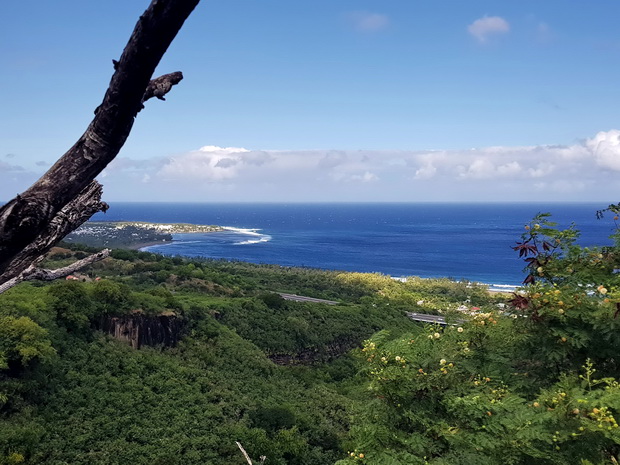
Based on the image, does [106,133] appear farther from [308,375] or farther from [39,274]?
[308,375]

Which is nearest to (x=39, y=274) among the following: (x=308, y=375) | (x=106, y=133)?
(x=106, y=133)

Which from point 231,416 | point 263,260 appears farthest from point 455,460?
point 263,260

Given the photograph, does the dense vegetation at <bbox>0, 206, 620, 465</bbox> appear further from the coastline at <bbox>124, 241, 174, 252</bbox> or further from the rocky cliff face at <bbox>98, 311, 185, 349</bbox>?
the coastline at <bbox>124, 241, 174, 252</bbox>

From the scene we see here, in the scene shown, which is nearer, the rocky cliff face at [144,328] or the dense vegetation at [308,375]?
the dense vegetation at [308,375]

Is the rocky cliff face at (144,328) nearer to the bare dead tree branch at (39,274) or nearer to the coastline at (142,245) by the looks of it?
the bare dead tree branch at (39,274)

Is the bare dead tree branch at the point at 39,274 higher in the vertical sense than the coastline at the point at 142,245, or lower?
higher

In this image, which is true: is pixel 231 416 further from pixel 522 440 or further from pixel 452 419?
pixel 522 440

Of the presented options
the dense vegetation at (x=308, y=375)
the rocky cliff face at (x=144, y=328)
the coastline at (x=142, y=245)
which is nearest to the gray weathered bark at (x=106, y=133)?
the dense vegetation at (x=308, y=375)

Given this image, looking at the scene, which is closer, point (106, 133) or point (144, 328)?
point (106, 133)
